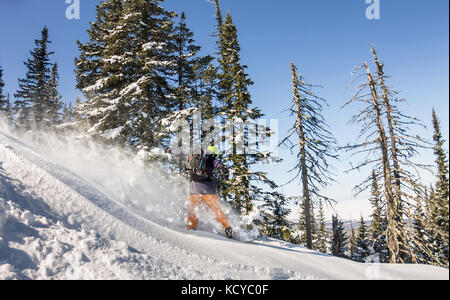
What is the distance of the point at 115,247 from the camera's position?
4.38m

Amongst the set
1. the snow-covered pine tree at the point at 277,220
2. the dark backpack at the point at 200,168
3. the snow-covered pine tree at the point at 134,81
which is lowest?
the snow-covered pine tree at the point at 277,220

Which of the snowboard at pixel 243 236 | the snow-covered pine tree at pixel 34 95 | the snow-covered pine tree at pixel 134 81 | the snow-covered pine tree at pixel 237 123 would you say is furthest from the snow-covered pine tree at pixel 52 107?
the snowboard at pixel 243 236

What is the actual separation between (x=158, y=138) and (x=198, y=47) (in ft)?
26.9

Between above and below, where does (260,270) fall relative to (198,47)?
below

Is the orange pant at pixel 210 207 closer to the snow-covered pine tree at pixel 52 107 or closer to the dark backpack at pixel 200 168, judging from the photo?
the dark backpack at pixel 200 168

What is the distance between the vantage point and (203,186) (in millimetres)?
7348

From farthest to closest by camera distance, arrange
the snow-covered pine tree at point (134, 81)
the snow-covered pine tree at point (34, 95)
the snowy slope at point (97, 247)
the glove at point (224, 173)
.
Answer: the snow-covered pine tree at point (34, 95), the snow-covered pine tree at point (134, 81), the glove at point (224, 173), the snowy slope at point (97, 247)

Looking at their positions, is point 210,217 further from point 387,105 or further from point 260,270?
point 387,105

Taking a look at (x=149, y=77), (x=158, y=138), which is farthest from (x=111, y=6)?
(x=158, y=138)

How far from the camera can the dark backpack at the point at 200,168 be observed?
737 cm

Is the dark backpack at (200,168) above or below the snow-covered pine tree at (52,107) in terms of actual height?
below

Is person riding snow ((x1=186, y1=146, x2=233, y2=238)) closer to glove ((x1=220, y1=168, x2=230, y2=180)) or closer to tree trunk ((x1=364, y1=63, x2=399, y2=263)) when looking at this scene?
glove ((x1=220, y1=168, x2=230, y2=180))

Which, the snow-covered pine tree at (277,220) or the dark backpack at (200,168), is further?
the snow-covered pine tree at (277,220)

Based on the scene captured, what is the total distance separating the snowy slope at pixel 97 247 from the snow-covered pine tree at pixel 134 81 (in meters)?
6.25
